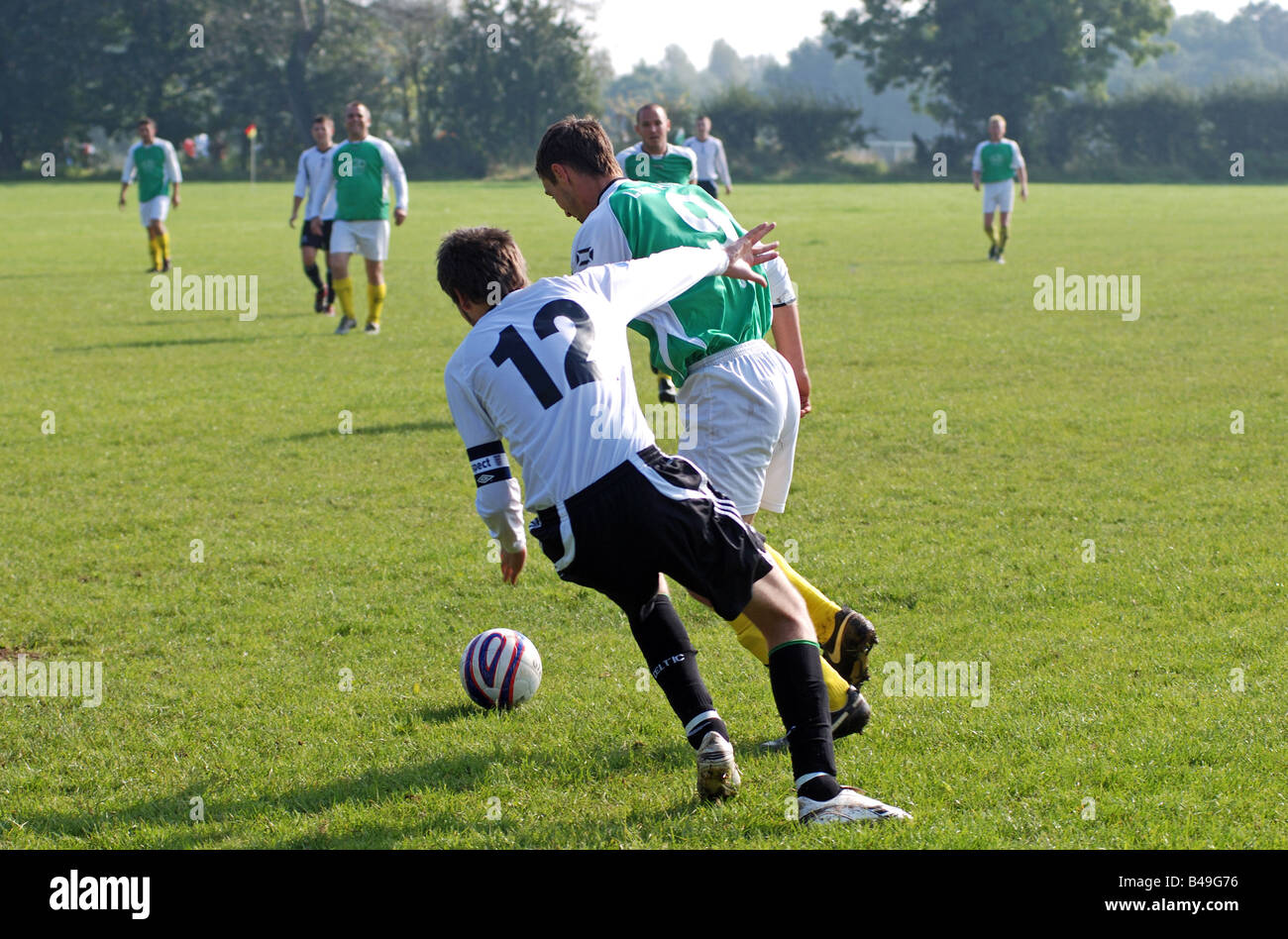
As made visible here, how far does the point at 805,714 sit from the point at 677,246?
157 centimetres

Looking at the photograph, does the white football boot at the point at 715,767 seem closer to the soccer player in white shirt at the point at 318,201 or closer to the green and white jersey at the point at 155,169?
the soccer player in white shirt at the point at 318,201

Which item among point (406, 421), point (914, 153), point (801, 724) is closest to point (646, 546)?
point (801, 724)

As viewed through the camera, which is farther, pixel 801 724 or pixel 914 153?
pixel 914 153

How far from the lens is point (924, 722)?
4.41 metres

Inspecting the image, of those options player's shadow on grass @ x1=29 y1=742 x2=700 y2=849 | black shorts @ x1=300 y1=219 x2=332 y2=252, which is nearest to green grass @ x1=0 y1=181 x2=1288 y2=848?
player's shadow on grass @ x1=29 y1=742 x2=700 y2=849

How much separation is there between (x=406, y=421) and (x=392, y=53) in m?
59.2

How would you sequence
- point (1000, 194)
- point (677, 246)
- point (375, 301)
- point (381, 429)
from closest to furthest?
1. point (677, 246)
2. point (381, 429)
3. point (375, 301)
4. point (1000, 194)

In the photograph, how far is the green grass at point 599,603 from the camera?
389 centimetres

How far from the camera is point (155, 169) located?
19.0 m

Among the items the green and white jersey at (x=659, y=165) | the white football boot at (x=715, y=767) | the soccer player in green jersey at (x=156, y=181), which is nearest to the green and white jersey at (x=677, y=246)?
the white football boot at (x=715, y=767)

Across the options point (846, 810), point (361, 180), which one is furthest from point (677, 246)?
point (361, 180)

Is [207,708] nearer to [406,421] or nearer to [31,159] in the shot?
[406,421]

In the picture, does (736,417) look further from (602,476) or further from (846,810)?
(846,810)

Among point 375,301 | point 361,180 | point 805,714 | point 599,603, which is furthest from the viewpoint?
point 375,301
